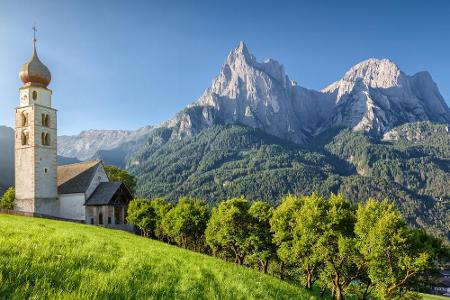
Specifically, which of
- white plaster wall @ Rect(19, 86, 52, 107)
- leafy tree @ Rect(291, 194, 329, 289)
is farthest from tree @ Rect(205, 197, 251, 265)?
white plaster wall @ Rect(19, 86, 52, 107)

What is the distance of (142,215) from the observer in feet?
252

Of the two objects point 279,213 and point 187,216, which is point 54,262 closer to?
point 279,213

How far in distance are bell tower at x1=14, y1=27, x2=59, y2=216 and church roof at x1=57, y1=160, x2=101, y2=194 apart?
4.48 metres

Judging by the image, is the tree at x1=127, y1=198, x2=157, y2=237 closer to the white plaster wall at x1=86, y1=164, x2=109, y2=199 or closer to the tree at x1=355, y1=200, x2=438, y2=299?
the white plaster wall at x1=86, y1=164, x2=109, y2=199

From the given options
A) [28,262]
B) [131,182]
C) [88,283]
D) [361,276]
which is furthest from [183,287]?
[131,182]

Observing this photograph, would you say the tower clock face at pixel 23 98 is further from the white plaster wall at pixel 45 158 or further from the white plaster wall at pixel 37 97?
the white plaster wall at pixel 45 158

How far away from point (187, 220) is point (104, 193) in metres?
18.1

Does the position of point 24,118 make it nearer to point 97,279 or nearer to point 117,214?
point 117,214

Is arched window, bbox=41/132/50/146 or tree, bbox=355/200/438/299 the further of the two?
arched window, bbox=41/132/50/146

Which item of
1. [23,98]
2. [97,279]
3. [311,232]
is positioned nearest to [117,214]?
[23,98]

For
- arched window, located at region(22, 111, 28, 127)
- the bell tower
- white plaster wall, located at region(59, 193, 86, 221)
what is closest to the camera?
the bell tower

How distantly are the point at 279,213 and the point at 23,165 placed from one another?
47.8m

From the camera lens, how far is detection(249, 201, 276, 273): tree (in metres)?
56.8

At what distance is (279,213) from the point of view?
176 feet
